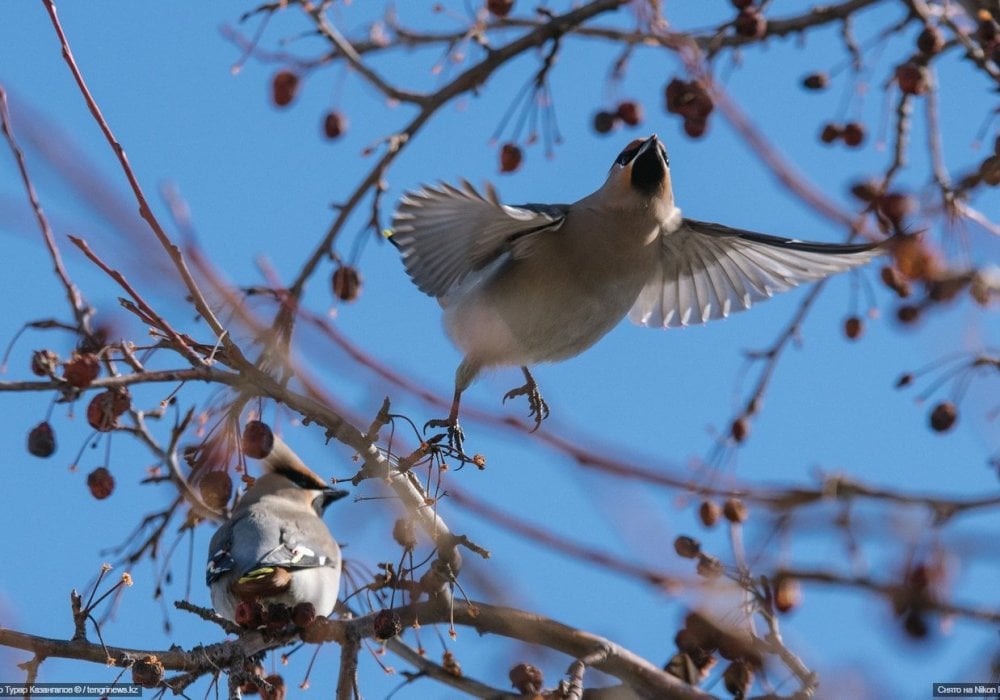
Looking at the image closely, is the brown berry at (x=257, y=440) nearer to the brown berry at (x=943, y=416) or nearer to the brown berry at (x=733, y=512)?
the brown berry at (x=733, y=512)

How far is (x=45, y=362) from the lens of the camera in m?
2.15

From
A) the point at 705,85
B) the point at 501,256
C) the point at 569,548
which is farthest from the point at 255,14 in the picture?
the point at 569,548

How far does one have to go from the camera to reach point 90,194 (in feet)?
4.03

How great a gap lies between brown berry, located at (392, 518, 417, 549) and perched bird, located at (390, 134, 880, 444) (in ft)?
2.42

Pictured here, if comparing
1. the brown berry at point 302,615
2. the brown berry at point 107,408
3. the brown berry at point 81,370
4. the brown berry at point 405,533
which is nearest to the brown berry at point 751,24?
the brown berry at point 405,533

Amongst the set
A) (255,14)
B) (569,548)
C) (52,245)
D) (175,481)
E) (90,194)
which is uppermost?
(255,14)

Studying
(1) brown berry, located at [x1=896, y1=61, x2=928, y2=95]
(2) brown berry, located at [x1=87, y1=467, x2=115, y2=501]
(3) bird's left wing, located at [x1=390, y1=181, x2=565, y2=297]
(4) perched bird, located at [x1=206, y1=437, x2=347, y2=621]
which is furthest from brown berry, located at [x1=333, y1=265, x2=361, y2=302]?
(1) brown berry, located at [x1=896, y1=61, x2=928, y2=95]

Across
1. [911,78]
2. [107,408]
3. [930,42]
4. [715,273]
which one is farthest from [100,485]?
[930,42]

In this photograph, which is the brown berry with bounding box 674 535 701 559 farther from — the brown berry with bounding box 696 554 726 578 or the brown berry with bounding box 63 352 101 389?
the brown berry with bounding box 63 352 101 389

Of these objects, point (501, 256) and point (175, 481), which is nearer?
point (175, 481)

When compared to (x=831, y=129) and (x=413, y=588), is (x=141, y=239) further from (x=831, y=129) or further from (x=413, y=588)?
(x=831, y=129)

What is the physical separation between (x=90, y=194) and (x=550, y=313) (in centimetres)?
259

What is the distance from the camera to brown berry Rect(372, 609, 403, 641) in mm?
2857

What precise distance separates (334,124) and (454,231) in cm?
100
